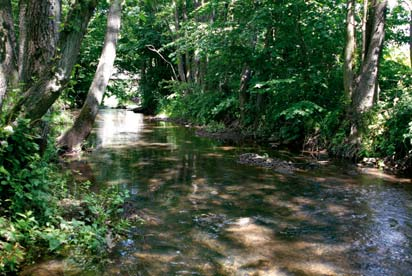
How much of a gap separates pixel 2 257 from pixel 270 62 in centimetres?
1319

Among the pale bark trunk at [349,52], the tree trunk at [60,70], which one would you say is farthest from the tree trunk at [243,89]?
the tree trunk at [60,70]

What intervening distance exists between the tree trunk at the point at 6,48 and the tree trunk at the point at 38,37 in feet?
0.59

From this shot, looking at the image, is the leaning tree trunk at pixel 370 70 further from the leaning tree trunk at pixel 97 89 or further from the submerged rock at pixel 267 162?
the leaning tree trunk at pixel 97 89

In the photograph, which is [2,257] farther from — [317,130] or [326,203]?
[317,130]

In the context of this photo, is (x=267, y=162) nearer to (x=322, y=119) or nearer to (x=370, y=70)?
(x=322, y=119)

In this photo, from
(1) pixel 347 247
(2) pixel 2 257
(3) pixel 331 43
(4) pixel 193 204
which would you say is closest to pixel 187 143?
(3) pixel 331 43

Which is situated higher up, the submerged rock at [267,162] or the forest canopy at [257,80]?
the forest canopy at [257,80]

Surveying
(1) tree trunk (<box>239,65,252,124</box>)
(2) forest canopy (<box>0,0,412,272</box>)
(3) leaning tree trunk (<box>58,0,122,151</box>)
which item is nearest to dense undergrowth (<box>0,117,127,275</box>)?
(2) forest canopy (<box>0,0,412,272</box>)

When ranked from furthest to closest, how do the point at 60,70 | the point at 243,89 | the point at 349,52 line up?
the point at 243,89 < the point at 349,52 < the point at 60,70

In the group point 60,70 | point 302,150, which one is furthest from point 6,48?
point 302,150

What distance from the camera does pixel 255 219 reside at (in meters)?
6.32

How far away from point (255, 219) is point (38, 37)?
4.10 m

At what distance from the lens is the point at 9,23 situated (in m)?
4.52

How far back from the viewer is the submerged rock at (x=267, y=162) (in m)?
10.3
